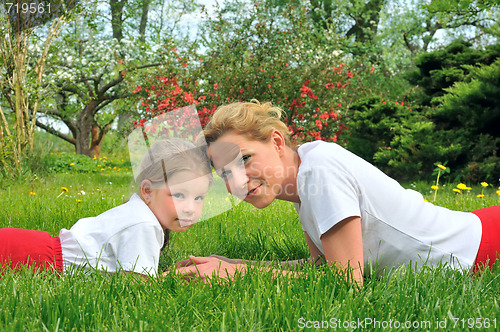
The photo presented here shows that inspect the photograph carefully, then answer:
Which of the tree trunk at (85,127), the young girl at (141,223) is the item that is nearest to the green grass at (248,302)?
the young girl at (141,223)

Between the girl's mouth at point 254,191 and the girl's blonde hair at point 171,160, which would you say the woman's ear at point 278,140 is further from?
the girl's blonde hair at point 171,160

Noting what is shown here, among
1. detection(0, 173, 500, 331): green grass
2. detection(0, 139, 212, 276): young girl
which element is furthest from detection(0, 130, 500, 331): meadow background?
detection(0, 139, 212, 276): young girl

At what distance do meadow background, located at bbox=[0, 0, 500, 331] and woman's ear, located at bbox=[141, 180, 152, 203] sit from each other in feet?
0.98

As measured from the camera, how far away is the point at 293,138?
328 inches

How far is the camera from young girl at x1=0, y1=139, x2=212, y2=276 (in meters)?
2.14

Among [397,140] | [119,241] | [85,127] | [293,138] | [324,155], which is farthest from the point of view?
[85,127]

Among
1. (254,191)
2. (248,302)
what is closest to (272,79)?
(254,191)

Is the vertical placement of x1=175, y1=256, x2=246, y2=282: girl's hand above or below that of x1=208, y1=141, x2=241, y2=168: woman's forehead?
below

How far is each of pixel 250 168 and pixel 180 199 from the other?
0.41 metres

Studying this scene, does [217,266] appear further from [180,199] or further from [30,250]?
[30,250]

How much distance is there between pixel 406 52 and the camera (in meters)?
16.2

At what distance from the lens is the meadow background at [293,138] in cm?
149

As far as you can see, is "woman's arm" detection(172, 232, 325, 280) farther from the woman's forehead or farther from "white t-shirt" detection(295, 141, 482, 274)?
the woman's forehead

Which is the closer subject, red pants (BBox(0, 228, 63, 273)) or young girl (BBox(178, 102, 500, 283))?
young girl (BBox(178, 102, 500, 283))
